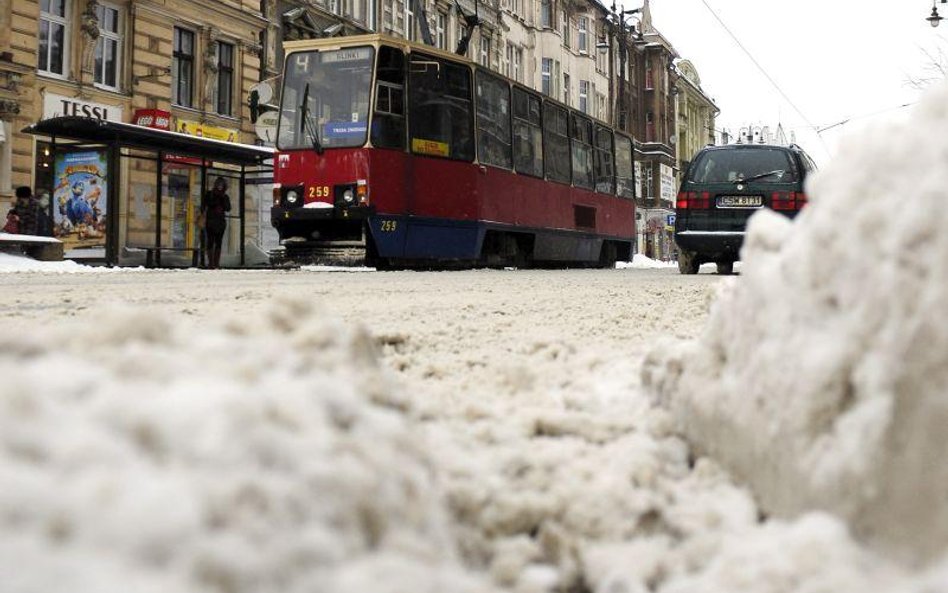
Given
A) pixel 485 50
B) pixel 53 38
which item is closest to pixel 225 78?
pixel 53 38

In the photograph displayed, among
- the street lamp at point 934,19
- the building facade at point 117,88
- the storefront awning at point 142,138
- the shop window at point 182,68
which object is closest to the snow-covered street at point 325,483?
the storefront awning at point 142,138

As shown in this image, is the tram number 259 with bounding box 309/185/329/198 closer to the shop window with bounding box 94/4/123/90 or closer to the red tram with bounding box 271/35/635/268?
the red tram with bounding box 271/35/635/268

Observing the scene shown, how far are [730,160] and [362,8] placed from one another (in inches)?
803

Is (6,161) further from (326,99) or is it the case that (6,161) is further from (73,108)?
(326,99)

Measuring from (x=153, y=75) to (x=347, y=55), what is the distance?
30.5ft

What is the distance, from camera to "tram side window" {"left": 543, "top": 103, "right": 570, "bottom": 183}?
17.3 m

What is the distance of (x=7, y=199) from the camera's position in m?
17.9

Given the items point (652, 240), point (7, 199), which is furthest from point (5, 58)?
point (652, 240)

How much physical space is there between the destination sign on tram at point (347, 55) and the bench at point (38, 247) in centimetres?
494

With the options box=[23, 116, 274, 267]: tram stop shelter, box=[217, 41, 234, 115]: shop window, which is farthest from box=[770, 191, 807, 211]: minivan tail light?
box=[217, 41, 234, 115]: shop window

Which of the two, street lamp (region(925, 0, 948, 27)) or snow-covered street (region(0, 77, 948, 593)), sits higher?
street lamp (region(925, 0, 948, 27))

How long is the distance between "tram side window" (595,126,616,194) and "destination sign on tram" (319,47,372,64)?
7715mm

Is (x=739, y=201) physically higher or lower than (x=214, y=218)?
higher

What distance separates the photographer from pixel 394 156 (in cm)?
1371
